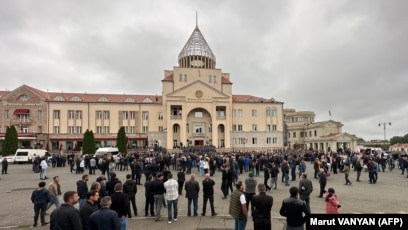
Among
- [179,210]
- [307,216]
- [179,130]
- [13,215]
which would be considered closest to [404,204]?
[307,216]

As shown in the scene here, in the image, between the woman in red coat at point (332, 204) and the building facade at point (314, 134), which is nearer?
the woman in red coat at point (332, 204)

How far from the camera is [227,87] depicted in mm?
64750

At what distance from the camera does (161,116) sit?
6144 centimetres

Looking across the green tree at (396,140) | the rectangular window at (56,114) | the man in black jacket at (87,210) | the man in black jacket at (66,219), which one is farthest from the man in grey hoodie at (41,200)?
the green tree at (396,140)

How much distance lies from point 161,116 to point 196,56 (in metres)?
18.8

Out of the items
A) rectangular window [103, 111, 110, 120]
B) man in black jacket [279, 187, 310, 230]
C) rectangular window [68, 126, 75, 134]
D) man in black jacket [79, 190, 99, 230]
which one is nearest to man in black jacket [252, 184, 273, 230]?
man in black jacket [279, 187, 310, 230]

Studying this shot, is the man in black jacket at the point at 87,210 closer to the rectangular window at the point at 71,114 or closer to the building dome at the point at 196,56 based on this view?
the rectangular window at the point at 71,114

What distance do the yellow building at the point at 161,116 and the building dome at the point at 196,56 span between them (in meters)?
4.19

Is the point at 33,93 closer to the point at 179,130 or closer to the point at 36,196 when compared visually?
the point at 179,130

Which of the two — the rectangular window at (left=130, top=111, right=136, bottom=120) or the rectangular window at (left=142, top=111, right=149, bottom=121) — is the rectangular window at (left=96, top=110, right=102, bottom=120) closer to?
the rectangular window at (left=130, top=111, right=136, bottom=120)

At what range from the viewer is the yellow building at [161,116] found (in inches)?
2148

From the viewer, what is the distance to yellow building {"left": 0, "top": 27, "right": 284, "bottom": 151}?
54.6 meters

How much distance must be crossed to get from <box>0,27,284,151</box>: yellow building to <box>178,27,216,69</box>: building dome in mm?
4195

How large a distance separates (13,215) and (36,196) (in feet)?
8.61
